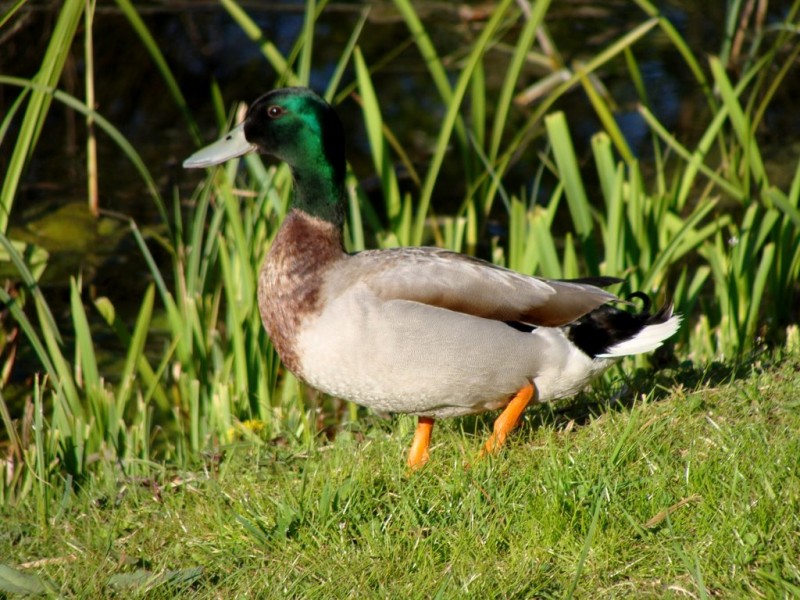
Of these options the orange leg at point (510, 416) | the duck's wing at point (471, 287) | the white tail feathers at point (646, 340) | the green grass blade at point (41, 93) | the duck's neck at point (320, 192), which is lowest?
the orange leg at point (510, 416)

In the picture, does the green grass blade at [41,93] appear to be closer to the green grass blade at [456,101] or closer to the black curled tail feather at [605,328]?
the green grass blade at [456,101]

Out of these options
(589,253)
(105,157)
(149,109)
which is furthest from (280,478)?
(149,109)

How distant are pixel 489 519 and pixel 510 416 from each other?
21.2 inches

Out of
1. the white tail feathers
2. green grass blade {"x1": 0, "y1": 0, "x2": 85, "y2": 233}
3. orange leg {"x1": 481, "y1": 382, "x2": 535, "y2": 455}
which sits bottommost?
orange leg {"x1": 481, "y1": 382, "x2": 535, "y2": 455}

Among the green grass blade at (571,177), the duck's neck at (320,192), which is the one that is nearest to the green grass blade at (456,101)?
the green grass blade at (571,177)

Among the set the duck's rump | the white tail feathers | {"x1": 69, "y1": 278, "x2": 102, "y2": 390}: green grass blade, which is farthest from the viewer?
{"x1": 69, "y1": 278, "x2": 102, "y2": 390}: green grass blade

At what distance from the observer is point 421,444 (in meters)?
3.50

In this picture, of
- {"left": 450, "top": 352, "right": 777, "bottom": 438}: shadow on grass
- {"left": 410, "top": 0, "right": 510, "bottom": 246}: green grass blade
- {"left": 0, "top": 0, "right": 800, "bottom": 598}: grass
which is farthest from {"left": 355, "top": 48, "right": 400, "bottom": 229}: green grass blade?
{"left": 450, "top": 352, "right": 777, "bottom": 438}: shadow on grass

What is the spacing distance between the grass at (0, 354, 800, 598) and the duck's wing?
0.38 metres

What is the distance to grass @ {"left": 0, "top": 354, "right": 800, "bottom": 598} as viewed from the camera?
8.78ft

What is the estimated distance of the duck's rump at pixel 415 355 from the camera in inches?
127

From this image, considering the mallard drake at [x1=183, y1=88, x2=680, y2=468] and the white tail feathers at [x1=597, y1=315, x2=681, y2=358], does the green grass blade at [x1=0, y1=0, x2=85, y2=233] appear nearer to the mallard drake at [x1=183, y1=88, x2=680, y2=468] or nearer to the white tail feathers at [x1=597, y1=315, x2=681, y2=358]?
the mallard drake at [x1=183, y1=88, x2=680, y2=468]

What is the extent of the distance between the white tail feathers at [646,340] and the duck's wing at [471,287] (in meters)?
0.16

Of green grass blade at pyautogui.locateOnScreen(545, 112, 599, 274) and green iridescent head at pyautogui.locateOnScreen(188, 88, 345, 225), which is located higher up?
green iridescent head at pyautogui.locateOnScreen(188, 88, 345, 225)
